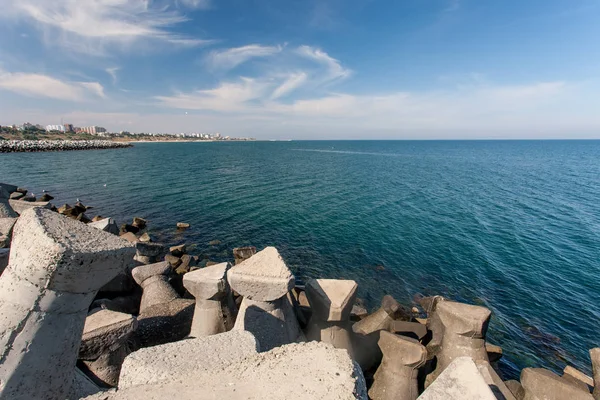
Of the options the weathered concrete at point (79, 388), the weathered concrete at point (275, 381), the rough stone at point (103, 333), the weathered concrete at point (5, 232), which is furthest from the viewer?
the weathered concrete at point (5, 232)

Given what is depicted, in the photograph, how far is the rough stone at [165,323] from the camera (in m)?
5.54

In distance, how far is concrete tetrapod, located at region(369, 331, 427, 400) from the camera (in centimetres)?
536

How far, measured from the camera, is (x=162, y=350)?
126 inches

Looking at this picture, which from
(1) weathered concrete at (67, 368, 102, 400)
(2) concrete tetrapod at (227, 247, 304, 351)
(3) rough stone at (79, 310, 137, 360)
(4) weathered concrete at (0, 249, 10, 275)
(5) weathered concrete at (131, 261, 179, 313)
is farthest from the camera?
(5) weathered concrete at (131, 261, 179, 313)

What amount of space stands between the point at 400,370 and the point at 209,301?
13.0 ft

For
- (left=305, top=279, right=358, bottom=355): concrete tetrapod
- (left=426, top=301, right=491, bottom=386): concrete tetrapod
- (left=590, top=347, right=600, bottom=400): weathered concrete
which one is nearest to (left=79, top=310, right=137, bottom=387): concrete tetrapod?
(left=305, top=279, right=358, bottom=355): concrete tetrapod

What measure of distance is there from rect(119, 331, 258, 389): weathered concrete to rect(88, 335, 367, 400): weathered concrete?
0.11 meters

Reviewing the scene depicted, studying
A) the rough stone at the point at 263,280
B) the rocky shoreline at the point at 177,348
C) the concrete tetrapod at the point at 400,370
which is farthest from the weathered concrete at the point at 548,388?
the rough stone at the point at 263,280

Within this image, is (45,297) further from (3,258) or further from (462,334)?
(462,334)

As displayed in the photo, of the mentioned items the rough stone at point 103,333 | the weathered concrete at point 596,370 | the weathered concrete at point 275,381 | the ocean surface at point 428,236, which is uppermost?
the weathered concrete at point 275,381

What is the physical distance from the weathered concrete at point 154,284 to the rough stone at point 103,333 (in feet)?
8.24

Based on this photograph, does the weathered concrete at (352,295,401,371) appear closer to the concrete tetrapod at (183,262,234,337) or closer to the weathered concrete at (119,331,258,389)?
the concrete tetrapod at (183,262,234,337)

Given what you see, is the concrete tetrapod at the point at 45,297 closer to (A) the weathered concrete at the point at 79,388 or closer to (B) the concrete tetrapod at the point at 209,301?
(A) the weathered concrete at the point at 79,388

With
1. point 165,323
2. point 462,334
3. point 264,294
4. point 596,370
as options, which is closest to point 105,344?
point 165,323
